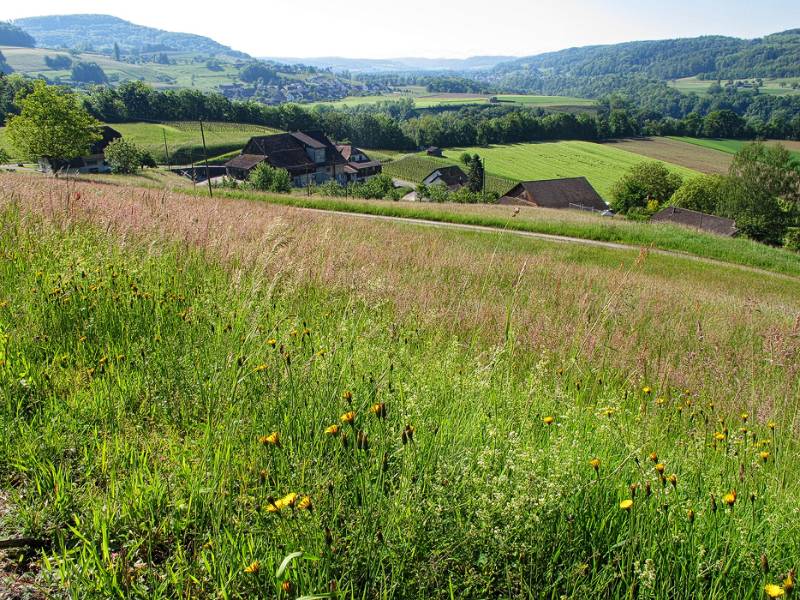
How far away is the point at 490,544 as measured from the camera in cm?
235

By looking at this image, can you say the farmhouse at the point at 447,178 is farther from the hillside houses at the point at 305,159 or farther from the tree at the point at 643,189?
the tree at the point at 643,189

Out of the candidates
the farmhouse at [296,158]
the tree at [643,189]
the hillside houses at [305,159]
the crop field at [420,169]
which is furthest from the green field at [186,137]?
the tree at [643,189]

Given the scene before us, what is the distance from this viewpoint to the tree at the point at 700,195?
254 ft

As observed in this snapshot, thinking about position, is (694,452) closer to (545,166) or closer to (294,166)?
(294,166)

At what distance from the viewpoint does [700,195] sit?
78125 mm

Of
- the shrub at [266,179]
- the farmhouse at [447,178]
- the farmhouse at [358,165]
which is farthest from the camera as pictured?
the farmhouse at [358,165]

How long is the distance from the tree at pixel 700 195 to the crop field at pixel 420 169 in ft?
96.8

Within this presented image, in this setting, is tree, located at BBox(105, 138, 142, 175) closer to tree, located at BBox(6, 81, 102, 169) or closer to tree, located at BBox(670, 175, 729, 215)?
tree, located at BBox(6, 81, 102, 169)

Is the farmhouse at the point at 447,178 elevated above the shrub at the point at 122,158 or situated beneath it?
situated beneath

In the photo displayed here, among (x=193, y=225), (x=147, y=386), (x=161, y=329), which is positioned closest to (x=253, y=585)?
(x=147, y=386)

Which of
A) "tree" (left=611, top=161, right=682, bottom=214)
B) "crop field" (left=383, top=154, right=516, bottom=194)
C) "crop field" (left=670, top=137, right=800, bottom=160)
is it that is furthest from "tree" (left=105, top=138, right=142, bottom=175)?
"crop field" (left=670, top=137, right=800, bottom=160)

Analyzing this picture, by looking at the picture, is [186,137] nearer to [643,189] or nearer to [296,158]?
[296,158]

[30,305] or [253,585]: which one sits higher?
[30,305]

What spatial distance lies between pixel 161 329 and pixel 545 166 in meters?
119
